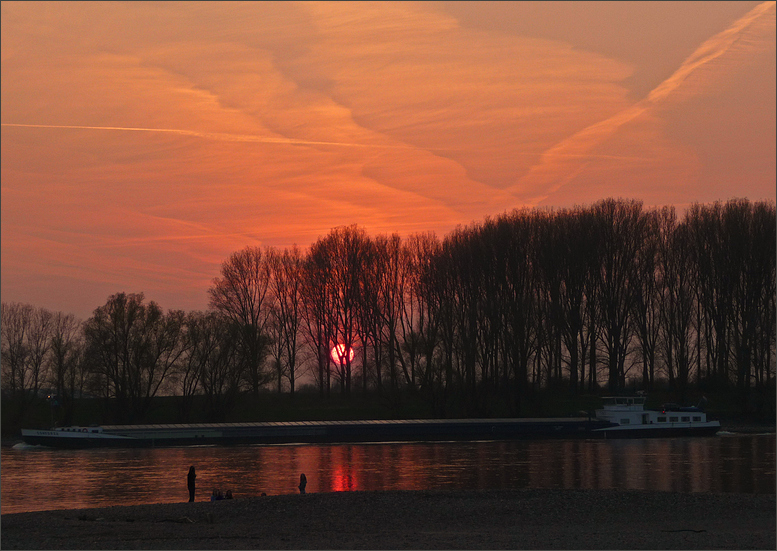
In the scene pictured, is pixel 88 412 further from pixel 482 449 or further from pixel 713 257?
pixel 713 257

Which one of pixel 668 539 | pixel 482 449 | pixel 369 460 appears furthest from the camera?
pixel 482 449

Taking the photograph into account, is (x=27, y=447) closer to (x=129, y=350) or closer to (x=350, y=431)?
(x=129, y=350)

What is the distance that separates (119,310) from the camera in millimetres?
84375

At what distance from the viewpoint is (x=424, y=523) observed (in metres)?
29.6

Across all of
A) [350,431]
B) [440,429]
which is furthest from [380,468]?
[440,429]

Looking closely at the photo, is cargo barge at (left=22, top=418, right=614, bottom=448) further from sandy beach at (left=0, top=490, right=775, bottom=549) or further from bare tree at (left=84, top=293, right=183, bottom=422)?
sandy beach at (left=0, top=490, right=775, bottom=549)

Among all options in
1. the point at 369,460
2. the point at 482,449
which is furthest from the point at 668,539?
the point at 482,449

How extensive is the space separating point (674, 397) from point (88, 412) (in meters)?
56.2

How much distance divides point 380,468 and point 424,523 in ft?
76.7

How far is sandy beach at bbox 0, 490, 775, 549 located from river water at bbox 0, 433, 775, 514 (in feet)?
22.2

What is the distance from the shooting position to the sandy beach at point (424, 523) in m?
25.4

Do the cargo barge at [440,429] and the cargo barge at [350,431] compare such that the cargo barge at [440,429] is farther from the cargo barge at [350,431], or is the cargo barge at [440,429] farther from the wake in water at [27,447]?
the wake in water at [27,447]

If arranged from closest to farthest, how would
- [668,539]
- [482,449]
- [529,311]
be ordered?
[668,539] < [482,449] < [529,311]

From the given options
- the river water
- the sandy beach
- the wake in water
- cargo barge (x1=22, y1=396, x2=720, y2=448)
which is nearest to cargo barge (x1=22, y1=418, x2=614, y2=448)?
cargo barge (x1=22, y1=396, x2=720, y2=448)
